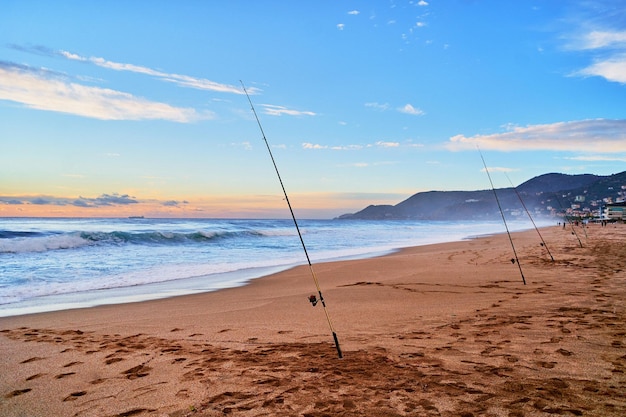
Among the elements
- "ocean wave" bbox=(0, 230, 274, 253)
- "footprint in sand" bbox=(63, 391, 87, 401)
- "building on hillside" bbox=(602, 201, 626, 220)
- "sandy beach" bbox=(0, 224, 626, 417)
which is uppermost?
"ocean wave" bbox=(0, 230, 274, 253)

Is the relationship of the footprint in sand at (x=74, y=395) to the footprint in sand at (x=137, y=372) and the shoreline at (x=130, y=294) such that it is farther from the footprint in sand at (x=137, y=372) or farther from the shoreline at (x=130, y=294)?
the shoreline at (x=130, y=294)

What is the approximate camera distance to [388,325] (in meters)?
5.60

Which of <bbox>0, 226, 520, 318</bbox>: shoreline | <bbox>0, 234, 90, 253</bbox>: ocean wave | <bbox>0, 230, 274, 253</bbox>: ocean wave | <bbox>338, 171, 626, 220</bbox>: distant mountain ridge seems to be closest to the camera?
<bbox>0, 226, 520, 318</bbox>: shoreline

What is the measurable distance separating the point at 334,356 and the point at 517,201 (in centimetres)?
14157

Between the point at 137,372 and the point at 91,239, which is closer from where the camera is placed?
the point at 137,372

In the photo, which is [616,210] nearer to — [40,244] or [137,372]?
[40,244]

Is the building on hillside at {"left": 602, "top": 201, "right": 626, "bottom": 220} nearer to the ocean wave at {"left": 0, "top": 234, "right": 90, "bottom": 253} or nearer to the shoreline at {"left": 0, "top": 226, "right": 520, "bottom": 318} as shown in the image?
the shoreline at {"left": 0, "top": 226, "right": 520, "bottom": 318}

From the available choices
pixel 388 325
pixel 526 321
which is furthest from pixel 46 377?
pixel 526 321

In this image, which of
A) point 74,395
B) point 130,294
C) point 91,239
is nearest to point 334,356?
point 74,395

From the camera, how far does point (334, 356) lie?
4.26 m

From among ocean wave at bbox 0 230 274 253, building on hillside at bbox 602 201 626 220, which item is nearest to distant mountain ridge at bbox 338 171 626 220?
building on hillside at bbox 602 201 626 220

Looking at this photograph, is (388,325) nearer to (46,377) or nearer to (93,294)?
(46,377)

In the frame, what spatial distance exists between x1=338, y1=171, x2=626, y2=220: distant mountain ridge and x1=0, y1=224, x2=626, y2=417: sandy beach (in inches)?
4688

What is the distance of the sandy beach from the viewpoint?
10.3ft
